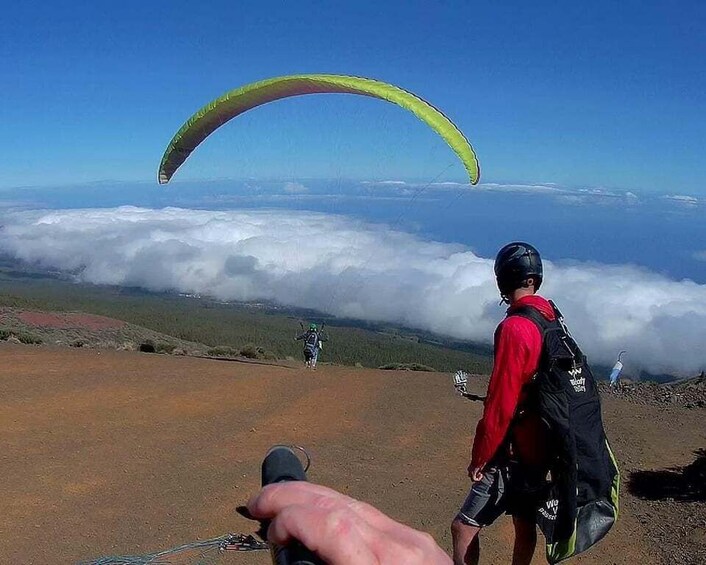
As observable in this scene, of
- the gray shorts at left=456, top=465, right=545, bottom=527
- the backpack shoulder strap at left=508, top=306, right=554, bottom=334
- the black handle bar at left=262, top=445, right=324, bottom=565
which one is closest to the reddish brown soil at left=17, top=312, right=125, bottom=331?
the gray shorts at left=456, top=465, right=545, bottom=527

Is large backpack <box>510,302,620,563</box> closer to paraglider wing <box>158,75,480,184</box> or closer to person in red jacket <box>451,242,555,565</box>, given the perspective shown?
person in red jacket <box>451,242,555,565</box>

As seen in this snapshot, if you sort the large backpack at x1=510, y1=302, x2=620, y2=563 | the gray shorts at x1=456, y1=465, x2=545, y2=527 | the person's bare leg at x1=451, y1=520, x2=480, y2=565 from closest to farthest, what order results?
the large backpack at x1=510, y1=302, x2=620, y2=563 < the gray shorts at x1=456, y1=465, x2=545, y2=527 < the person's bare leg at x1=451, y1=520, x2=480, y2=565

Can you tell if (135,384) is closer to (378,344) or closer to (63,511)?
(63,511)

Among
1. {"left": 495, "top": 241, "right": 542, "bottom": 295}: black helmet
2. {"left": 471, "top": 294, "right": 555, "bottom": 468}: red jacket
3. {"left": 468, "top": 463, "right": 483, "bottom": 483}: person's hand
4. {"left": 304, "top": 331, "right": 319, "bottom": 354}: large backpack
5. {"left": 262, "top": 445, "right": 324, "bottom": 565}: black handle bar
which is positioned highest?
{"left": 495, "top": 241, "right": 542, "bottom": 295}: black helmet

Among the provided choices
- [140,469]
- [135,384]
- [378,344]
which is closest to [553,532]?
[140,469]

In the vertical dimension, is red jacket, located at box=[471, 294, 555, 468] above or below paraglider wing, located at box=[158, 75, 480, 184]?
below

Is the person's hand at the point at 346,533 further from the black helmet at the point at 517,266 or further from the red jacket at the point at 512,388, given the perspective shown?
the black helmet at the point at 517,266
